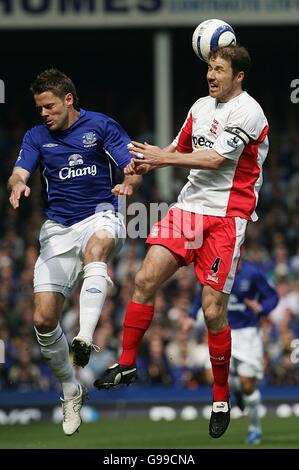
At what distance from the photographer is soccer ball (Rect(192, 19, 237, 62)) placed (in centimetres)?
1005

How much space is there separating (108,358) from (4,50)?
10515 millimetres

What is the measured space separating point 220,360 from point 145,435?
16.0ft

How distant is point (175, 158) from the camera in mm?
9602

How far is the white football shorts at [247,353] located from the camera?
14.8 metres

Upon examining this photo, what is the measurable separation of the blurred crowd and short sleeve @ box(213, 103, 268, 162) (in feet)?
27.1

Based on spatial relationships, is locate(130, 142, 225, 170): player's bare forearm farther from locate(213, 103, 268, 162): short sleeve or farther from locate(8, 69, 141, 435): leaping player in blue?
locate(8, 69, 141, 435): leaping player in blue

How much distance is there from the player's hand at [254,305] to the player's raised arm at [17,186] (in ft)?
17.1

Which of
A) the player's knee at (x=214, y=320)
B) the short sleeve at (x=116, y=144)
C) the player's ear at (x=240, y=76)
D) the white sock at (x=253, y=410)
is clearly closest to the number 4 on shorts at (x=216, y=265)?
the player's knee at (x=214, y=320)

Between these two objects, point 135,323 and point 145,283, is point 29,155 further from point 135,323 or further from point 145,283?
point 135,323

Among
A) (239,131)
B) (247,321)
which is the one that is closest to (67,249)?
(239,131)

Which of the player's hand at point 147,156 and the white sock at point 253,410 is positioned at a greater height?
the player's hand at point 147,156
